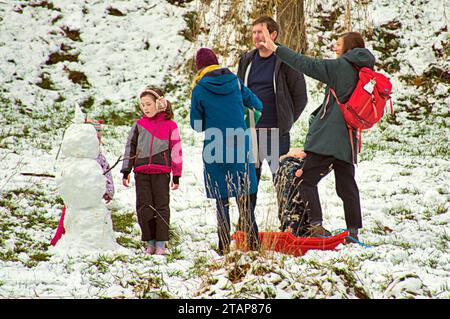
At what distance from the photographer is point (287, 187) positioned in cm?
477

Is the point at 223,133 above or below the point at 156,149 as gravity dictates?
above

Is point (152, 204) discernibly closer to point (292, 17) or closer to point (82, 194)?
point (82, 194)

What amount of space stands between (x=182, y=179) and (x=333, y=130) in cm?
364

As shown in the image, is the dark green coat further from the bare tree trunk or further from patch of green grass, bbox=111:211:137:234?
patch of green grass, bbox=111:211:137:234

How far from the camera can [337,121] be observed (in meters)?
4.40

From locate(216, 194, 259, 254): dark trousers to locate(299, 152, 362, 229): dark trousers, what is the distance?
55 cm

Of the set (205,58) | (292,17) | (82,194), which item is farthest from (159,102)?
(292,17)

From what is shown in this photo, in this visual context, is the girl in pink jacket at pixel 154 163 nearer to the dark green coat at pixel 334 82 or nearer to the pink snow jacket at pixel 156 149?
the pink snow jacket at pixel 156 149

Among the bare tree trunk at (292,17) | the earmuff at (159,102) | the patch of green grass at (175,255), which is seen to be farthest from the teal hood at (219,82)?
the bare tree trunk at (292,17)

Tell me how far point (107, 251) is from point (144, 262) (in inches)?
16.8

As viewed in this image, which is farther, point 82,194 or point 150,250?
point 150,250

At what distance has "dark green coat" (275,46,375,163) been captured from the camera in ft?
14.0

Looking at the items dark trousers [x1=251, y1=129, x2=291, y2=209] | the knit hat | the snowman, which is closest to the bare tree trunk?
dark trousers [x1=251, y1=129, x2=291, y2=209]
